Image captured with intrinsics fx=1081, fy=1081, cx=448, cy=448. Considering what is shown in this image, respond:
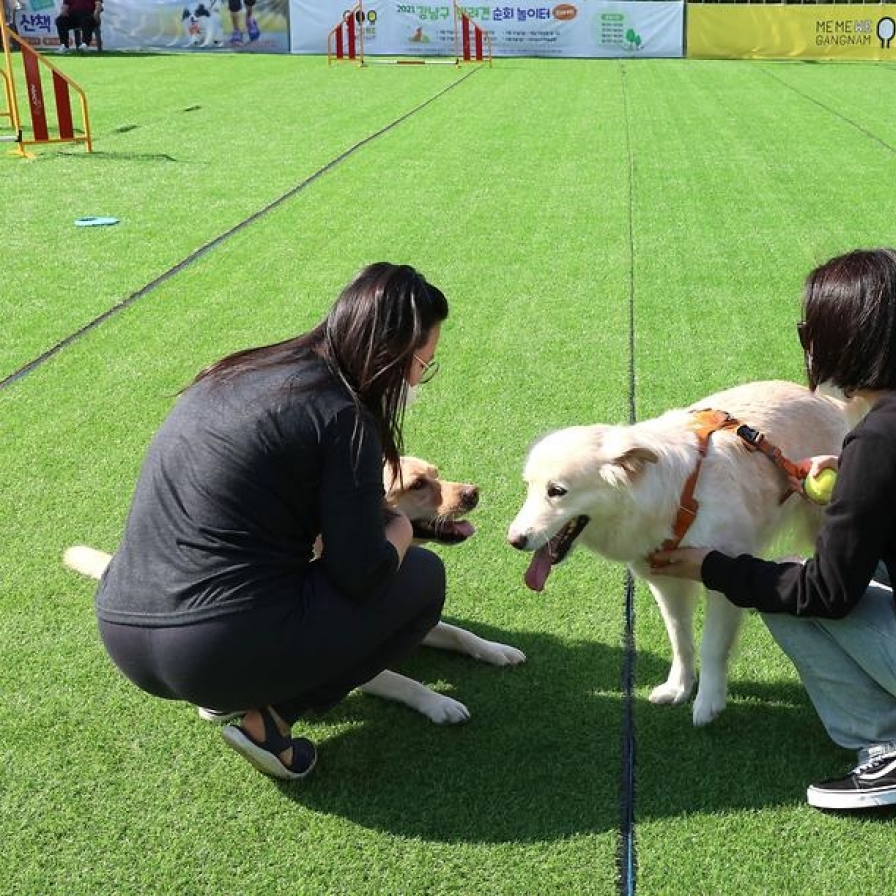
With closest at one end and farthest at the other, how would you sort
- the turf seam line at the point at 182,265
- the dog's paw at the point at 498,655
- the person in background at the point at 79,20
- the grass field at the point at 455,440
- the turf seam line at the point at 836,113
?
the grass field at the point at 455,440 → the dog's paw at the point at 498,655 → the turf seam line at the point at 182,265 → the turf seam line at the point at 836,113 → the person in background at the point at 79,20

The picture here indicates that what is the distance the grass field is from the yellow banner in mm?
15209

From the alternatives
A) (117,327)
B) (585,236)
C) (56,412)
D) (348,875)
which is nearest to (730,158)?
(585,236)

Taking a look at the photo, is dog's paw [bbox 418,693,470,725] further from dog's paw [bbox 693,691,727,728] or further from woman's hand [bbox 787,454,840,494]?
woman's hand [bbox 787,454,840,494]

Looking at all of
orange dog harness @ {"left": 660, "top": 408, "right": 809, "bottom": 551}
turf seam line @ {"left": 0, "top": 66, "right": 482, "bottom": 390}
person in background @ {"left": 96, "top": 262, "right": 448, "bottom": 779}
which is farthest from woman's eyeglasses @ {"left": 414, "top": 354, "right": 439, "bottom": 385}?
turf seam line @ {"left": 0, "top": 66, "right": 482, "bottom": 390}

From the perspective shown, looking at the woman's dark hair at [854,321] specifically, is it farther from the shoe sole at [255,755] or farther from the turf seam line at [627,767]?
the shoe sole at [255,755]

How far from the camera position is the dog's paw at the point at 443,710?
3182 mm

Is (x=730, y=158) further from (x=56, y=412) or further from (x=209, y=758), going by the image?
(x=209, y=758)

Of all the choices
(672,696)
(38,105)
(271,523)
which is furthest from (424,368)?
(38,105)

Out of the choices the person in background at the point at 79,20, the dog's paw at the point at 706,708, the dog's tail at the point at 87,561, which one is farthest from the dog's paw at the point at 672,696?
the person in background at the point at 79,20

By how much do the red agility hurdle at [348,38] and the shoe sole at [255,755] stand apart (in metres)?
24.7

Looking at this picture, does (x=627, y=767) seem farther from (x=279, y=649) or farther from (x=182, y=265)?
(x=182, y=265)

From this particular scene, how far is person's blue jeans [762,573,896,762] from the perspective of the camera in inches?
107

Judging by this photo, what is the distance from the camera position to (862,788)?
2.71 meters

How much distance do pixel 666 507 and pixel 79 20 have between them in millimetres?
29921
